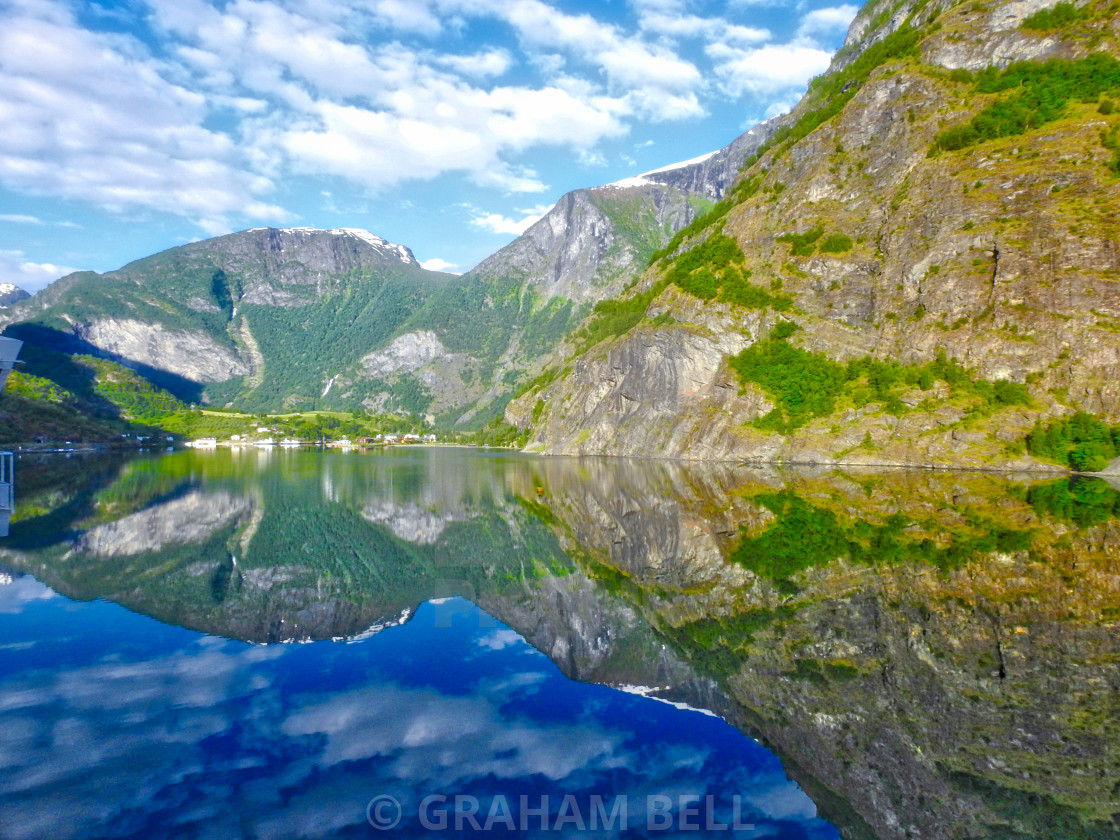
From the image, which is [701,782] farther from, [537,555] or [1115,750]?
[537,555]

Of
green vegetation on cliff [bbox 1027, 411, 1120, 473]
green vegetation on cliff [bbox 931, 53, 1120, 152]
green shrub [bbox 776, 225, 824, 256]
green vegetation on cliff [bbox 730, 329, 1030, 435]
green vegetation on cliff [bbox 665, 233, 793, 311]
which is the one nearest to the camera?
green vegetation on cliff [bbox 1027, 411, 1120, 473]

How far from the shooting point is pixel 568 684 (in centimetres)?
1107

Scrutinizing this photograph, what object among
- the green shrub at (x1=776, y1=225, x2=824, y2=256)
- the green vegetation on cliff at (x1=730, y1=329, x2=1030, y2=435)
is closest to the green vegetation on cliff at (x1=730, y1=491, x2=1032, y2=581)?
the green vegetation on cliff at (x1=730, y1=329, x2=1030, y2=435)

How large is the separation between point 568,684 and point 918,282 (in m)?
73.5

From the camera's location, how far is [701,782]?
770cm

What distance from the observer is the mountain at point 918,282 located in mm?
57406

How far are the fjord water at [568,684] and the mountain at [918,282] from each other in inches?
1657

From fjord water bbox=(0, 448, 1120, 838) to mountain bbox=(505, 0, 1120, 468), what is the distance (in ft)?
138

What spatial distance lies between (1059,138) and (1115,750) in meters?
81.3

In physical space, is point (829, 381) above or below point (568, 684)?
above

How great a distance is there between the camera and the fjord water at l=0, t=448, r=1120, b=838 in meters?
7.10

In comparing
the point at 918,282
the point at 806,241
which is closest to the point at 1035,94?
the point at 918,282

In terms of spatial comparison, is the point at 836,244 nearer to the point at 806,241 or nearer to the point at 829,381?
the point at 806,241

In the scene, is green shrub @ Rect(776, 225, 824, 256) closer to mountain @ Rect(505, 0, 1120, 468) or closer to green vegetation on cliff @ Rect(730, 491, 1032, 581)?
mountain @ Rect(505, 0, 1120, 468)
